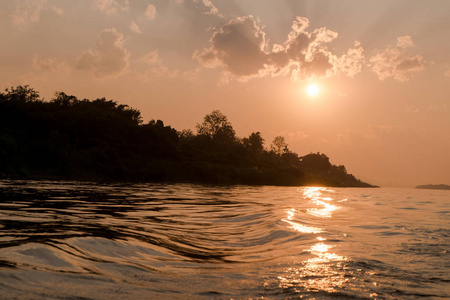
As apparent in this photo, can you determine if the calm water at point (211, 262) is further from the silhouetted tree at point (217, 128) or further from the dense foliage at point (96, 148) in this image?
the silhouetted tree at point (217, 128)

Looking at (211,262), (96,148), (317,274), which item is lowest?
(211,262)

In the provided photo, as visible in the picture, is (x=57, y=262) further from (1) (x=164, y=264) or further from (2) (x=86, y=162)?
(2) (x=86, y=162)

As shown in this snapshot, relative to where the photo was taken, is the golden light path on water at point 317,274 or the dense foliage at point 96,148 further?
the dense foliage at point 96,148

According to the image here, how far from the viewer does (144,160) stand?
7269 centimetres

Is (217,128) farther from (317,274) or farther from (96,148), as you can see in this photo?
(317,274)

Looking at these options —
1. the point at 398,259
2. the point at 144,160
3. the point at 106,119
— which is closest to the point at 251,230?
the point at 398,259

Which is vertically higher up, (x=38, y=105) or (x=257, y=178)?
(x=38, y=105)

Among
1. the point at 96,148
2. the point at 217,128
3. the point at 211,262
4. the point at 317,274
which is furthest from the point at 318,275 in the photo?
the point at 217,128

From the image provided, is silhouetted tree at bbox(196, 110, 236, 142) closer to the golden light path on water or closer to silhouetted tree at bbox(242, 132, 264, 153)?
silhouetted tree at bbox(242, 132, 264, 153)

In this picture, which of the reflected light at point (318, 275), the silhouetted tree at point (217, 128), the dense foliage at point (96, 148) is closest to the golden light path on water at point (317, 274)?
the reflected light at point (318, 275)

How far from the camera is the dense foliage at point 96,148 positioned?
189ft

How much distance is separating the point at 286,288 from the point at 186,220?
8.25 meters

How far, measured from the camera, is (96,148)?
6788cm

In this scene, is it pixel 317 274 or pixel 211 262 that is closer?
pixel 317 274
